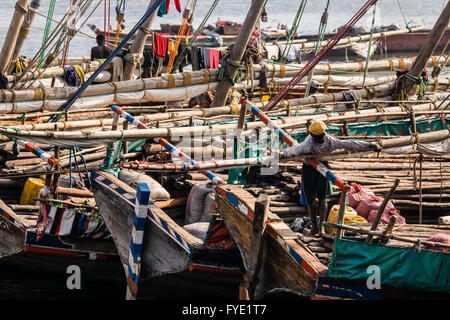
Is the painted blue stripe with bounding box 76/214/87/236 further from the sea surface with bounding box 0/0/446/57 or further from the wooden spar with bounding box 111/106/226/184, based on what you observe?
the sea surface with bounding box 0/0/446/57

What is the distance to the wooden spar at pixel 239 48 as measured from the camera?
13320mm

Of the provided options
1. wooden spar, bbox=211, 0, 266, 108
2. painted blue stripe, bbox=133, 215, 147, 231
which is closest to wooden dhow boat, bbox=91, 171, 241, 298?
painted blue stripe, bbox=133, 215, 147, 231

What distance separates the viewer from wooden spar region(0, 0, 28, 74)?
13.0m

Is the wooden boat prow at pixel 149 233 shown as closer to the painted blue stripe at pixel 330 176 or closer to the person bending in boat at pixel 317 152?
the person bending in boat at pixel 317 152

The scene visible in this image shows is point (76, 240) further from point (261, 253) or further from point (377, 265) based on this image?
point (377, 265)

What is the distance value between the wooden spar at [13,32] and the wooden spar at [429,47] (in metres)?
8.56

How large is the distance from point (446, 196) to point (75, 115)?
22.6 ft

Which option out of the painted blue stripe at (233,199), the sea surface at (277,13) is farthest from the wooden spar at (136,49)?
the sea surface at (277,13)

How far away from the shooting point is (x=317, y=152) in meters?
8.71

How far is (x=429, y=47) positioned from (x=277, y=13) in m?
47.7

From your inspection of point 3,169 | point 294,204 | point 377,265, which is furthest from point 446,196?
point 3,169

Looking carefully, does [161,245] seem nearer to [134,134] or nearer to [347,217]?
[134,134]

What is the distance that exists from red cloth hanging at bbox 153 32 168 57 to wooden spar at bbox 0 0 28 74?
392cm
